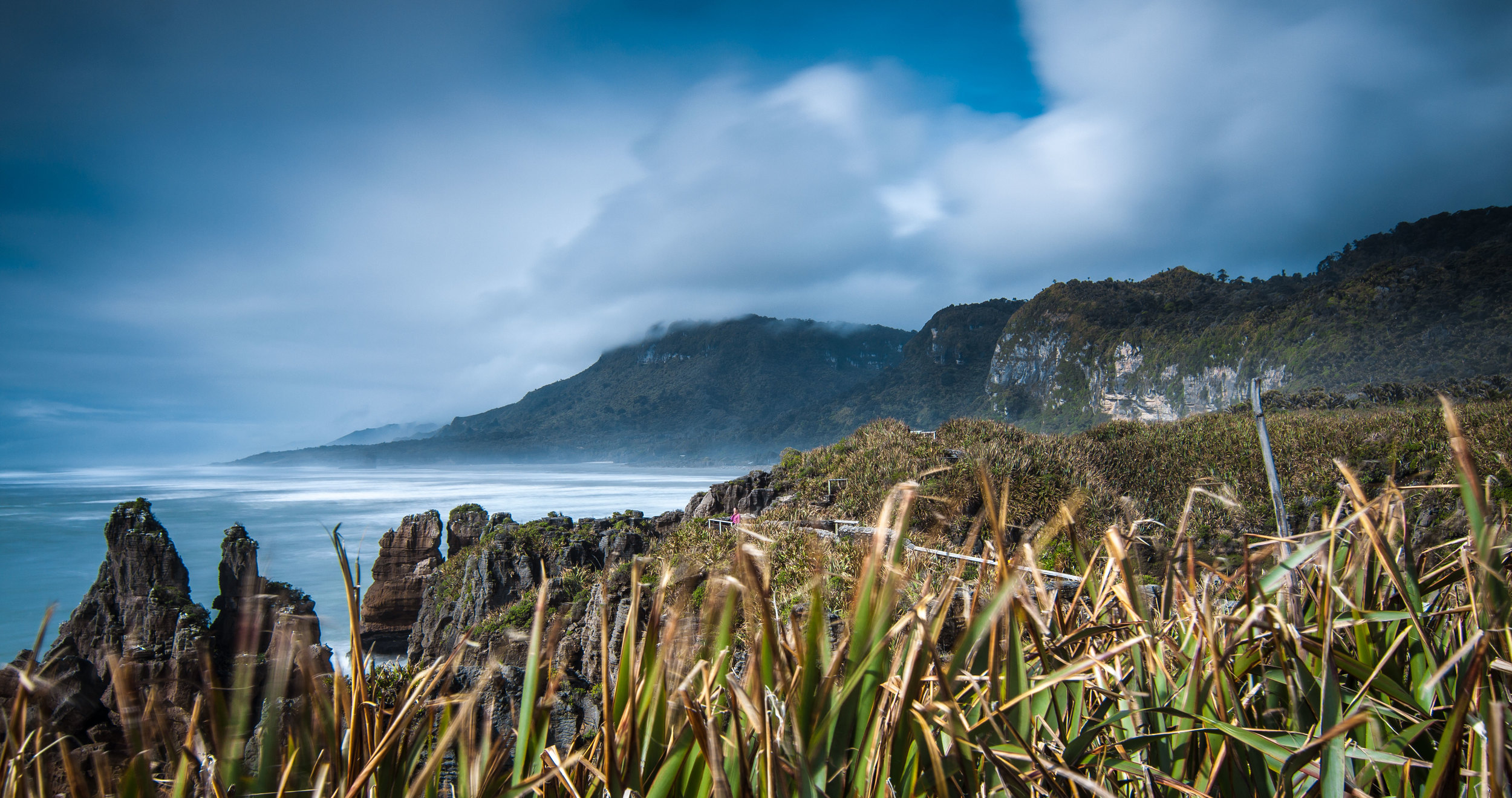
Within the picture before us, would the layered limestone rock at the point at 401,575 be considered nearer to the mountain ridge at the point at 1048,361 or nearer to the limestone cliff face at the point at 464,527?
the limestone cliff face at the point at 464,527

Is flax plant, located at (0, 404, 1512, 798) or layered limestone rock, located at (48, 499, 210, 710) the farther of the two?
layered limestone rock, located at (48, 499, 210, 710)

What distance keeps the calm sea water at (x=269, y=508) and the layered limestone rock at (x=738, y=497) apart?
10420 mm

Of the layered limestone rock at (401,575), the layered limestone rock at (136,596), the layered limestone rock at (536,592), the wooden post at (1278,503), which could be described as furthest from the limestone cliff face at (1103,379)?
the layered limestone rock at (136,596)

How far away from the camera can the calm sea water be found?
107 ft

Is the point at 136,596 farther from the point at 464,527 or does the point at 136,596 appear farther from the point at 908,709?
the point at 908,709

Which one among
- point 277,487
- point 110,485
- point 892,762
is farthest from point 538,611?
point 110,485

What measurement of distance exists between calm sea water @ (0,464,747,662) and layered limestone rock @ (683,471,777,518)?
10.4 m

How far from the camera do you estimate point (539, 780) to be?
0.71 m

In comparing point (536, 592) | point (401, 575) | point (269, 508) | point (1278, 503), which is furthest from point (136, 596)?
point (269, 508)

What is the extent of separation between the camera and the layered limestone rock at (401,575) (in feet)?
66.6

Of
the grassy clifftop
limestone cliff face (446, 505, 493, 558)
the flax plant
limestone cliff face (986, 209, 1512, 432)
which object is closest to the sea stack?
limestone cliff face (446, 505, 493, 558)

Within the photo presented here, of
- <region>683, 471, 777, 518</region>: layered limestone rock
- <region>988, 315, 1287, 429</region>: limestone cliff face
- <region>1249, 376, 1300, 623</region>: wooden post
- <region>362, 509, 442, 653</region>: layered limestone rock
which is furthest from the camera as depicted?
<region>988, 315, 1287, 429</region>: limestone cliff face

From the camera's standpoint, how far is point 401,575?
2036 centimetres

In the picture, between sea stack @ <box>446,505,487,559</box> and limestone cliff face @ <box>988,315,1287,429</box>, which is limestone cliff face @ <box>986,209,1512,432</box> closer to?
limestone cliff face @ <box>988,315,1287,429</box>
